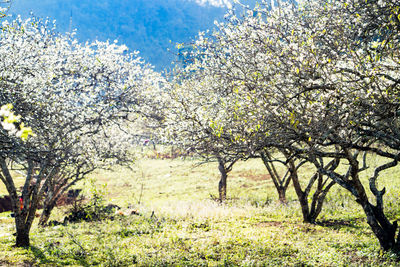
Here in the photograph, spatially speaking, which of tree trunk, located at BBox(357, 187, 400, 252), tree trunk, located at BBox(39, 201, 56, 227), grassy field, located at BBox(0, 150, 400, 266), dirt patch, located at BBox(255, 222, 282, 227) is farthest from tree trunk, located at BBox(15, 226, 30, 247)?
tree trunk, located at BBox(357, 187, 400, 252)

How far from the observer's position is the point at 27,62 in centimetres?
1134

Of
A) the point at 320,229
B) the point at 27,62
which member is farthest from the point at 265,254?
the point at 27,62

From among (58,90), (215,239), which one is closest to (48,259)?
(58,90)

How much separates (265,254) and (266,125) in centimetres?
491

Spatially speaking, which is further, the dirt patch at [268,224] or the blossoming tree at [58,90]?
the dirt patch at [268,224]

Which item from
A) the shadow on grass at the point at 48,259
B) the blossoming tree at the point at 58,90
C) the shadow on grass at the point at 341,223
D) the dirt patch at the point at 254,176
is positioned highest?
the blossoming tree at the point at 58,90

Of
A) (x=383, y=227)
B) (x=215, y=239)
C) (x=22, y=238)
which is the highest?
(x=383, y=227)

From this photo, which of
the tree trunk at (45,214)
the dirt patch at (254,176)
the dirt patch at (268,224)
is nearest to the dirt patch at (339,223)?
the dirt patch at (268,224)

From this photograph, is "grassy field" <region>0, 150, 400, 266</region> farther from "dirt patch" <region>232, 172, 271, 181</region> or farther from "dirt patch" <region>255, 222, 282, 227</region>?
"dirt patch" <region>232, 172, 271, 181</region>

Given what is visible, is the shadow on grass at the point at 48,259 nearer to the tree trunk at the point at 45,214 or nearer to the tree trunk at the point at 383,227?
the tree trunk at the point at 45,214

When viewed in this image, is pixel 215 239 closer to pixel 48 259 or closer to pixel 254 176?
pixel 48 259

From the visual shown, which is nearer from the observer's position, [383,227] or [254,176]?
[383,227]

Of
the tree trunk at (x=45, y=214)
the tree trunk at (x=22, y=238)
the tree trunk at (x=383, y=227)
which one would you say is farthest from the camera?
the tree trunk at (x=45, y=214)

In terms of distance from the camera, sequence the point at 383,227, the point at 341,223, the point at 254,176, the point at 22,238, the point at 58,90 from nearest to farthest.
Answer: the point at 383,227, the point at 58,90, the point at 22,238, the point at 341,223, the point at 254,176
